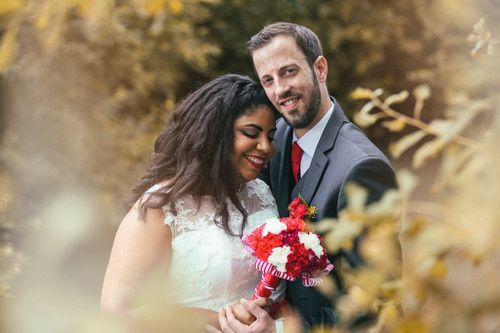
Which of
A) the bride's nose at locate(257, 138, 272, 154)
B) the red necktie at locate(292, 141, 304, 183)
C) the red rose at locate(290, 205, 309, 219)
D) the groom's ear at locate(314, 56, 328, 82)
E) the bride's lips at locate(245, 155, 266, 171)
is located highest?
the groom's ear at locate(314, 56, 328, 82)

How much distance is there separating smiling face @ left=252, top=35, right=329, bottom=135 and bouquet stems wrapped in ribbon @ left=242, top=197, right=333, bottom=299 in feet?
1.63

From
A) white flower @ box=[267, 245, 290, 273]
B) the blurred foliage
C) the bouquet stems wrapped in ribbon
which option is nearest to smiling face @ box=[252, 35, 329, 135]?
the blurred foliage

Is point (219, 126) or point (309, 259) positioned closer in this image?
point (309, 259)

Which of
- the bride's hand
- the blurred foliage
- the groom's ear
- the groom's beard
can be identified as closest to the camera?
the blurred foliage

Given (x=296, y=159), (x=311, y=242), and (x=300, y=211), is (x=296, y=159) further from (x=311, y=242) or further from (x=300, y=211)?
(x=311, y=242)

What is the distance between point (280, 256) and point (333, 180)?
Answer: 45 cm

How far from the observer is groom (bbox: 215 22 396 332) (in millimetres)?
2467

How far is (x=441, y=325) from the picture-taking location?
27.8 inches

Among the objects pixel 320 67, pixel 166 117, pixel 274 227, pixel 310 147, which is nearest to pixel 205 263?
pixel 274 227

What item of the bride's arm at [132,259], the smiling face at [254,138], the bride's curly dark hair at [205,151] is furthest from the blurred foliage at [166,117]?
the smiling face at [254,138]

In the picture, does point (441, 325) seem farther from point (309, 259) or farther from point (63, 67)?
point (63, 67)

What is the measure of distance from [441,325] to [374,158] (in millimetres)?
1787

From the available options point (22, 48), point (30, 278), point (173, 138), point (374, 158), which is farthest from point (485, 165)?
point (22, 48)

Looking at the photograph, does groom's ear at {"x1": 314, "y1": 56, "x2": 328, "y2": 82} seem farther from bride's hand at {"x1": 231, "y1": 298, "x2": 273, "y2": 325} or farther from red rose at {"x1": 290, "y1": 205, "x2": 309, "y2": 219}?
bride's hand at {"x1": 231, "y1": 298, "x2": 273, "y2": 325}
